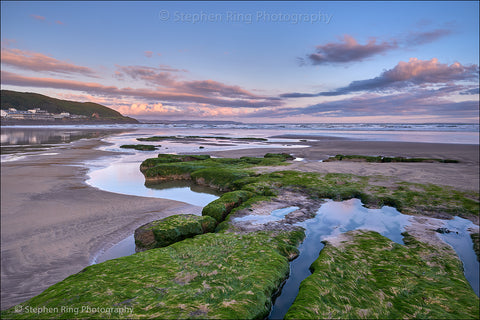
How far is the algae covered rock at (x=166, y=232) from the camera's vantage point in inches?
298

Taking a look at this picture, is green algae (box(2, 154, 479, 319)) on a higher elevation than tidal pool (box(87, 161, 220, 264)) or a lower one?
lower

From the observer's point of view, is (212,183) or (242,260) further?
(212,183)

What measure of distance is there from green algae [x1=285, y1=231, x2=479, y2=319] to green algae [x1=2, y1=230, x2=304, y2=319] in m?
0.90

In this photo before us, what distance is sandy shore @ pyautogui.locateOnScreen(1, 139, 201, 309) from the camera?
6.71 m

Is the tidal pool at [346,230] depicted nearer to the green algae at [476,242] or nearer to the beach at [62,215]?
the green algae at [476,242]

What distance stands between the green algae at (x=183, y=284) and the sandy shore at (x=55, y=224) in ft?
8.16

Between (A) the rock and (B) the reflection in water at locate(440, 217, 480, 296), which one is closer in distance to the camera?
(B) the reflection in water at locate(440, 217, 480, 296)

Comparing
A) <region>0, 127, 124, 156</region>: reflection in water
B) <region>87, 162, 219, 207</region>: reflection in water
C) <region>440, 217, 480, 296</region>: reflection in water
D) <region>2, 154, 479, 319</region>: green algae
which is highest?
<region>0, 127, 124, 156</region>: reflection in water

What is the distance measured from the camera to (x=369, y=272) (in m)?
6.05

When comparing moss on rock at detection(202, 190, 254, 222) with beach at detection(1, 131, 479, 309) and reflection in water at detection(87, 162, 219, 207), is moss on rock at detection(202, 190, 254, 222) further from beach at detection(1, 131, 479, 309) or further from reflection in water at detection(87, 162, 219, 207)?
reflection in water at detection(87, 162, 219, 207)

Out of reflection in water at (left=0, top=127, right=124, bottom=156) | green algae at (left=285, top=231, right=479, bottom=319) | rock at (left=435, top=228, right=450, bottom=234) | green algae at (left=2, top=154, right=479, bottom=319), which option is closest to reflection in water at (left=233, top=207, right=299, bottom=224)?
green algae at (left=2, top=154, right=479, bottom=319)

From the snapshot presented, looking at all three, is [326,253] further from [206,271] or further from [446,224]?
[446,224]

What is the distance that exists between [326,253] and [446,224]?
6497 mm

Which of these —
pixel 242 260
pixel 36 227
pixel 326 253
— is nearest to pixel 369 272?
pixel 326 253
